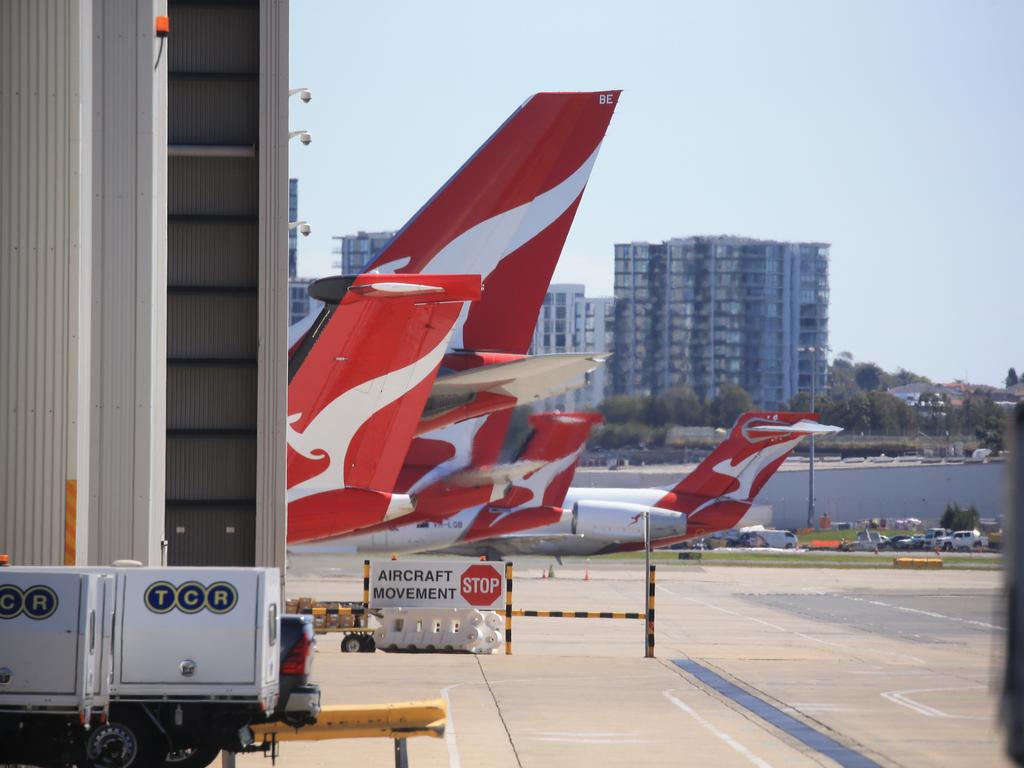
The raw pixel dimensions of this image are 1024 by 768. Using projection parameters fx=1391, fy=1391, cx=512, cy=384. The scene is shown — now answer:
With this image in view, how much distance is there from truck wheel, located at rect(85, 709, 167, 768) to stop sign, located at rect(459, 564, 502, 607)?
12003 millimetres

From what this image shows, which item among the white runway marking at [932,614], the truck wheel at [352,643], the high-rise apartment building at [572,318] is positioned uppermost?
the high-rise apartment building at [572,318]

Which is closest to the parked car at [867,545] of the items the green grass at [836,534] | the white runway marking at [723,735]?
the green grass at [836,534]

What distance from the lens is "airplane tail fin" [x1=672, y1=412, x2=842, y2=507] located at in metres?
52.6

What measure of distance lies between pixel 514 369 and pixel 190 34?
675cm

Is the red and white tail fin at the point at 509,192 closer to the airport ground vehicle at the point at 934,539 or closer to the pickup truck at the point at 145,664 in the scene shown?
the pickup truck at the point at 145,664

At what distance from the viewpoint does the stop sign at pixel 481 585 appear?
2202 centimetres

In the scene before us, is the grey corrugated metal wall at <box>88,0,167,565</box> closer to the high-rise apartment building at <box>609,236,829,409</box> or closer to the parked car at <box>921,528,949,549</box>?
the parked car at <box>921,528,949,549</box>

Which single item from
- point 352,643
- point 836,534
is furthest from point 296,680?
point 836,534

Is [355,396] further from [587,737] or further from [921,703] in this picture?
[921,703]

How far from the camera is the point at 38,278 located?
13.3 meters

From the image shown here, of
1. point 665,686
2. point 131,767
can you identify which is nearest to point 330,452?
point 665,686

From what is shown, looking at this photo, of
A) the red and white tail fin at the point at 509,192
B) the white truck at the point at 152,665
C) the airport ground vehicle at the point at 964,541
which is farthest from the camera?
the airport ground vehicle at the point at 964,541

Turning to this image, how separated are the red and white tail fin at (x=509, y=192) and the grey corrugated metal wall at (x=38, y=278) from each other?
9.62 meters

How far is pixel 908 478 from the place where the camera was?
105 m
